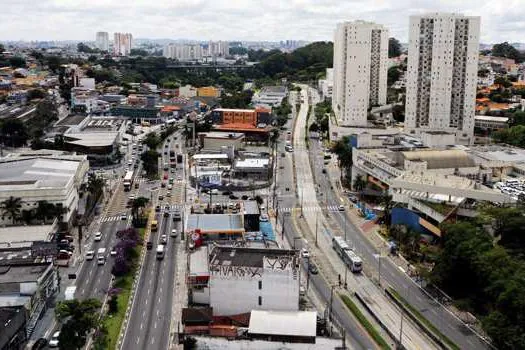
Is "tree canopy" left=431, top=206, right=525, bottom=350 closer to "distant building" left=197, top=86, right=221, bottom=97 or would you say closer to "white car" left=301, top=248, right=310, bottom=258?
"white car" left=301, top=248, right=310, bottom=258

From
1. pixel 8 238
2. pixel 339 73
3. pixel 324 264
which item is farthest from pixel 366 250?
pixel 339 73

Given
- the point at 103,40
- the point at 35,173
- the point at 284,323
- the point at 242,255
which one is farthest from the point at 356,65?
the point at 103,40

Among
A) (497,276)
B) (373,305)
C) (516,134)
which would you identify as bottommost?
(373,305)

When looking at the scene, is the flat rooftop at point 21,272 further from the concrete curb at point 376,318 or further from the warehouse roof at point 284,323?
the concrete curb at point 376,318

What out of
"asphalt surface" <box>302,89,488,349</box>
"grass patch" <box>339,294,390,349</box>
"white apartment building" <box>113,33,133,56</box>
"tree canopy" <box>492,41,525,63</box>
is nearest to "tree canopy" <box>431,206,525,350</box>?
"asphalt surface" <box>302,89,488,349</box>

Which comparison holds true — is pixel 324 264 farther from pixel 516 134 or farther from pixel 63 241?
pixel 516 134

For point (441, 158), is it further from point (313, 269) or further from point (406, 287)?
point (313, 269)
